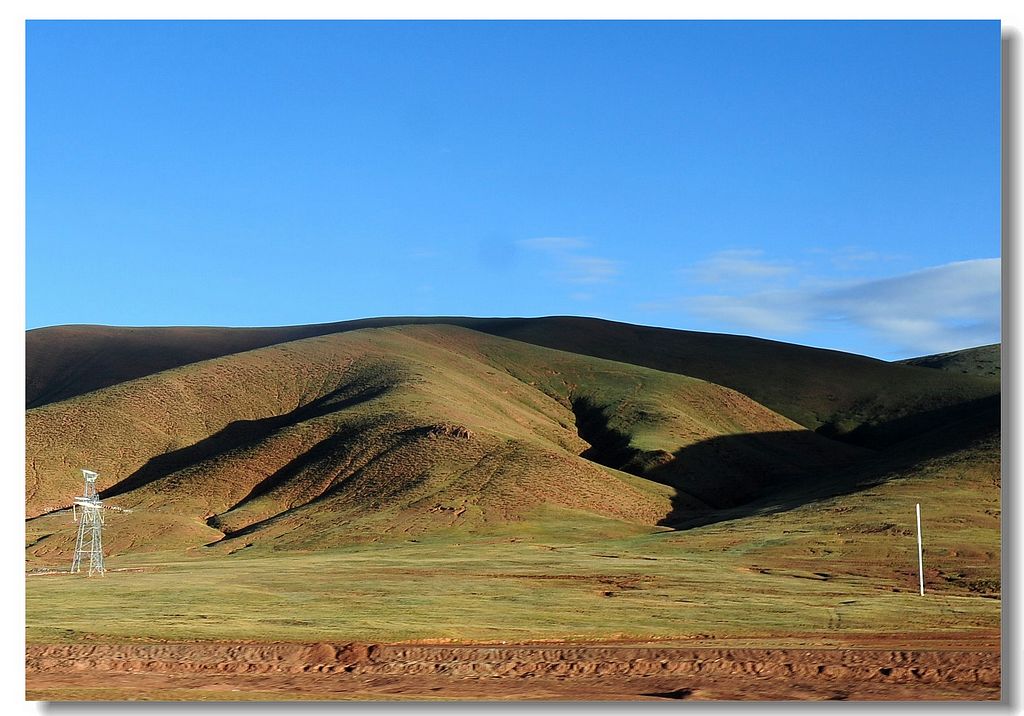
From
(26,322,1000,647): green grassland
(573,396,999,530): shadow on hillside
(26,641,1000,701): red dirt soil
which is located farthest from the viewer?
(573,396,999,530): shadow on hillside

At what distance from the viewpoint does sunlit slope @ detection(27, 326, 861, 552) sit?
92.4 m

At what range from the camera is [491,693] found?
25.1m

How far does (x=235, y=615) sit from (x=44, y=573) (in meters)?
33.2

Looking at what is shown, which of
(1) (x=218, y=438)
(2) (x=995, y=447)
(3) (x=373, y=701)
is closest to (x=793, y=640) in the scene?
(3) (x=373, y=701)

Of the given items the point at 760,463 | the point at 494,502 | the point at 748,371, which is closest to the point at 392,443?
the point at 494,502

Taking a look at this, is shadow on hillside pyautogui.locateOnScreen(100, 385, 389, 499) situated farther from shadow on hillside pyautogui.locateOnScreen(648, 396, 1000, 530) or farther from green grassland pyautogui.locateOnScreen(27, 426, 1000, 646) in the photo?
shadow on hillside pyautogui.locateOnScreen(648, 396, 1000, 530)

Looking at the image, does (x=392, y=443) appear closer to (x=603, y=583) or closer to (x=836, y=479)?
(x=836, y=479)

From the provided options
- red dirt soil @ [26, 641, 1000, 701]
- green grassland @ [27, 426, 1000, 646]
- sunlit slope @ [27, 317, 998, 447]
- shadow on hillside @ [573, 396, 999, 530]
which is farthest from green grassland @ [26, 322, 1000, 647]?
red dirt soil @ [26, 641, 1000, 701]

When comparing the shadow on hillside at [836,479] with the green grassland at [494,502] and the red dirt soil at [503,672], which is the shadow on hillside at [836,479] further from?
the red dirt soil at [503,672]

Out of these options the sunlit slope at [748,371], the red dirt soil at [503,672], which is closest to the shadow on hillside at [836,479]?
the sunlit slope at [748,371]

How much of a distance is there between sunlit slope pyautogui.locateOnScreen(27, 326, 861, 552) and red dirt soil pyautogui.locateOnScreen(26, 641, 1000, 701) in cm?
5020

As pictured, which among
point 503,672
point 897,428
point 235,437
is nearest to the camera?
point 503,672

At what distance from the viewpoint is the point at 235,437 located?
11681cm

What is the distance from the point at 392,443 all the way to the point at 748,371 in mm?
97616
